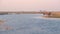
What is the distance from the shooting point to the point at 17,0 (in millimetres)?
1663

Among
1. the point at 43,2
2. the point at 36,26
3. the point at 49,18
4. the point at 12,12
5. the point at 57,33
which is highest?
the point at 43,2

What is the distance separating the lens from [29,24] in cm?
170

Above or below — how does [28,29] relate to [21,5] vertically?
below

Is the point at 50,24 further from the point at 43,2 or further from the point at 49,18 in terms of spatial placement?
the point at 43,2

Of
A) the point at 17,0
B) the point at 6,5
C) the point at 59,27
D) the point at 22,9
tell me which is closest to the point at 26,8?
the point at 22,9

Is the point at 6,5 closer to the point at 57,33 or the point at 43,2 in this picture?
the point at 43,2

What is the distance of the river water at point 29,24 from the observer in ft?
5.51

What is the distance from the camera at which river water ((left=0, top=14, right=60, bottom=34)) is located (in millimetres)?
1680

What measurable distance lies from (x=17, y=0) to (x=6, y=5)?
0.61 feet

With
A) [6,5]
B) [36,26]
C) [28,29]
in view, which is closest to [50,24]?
[36,26]

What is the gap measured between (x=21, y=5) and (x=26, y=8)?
92 millimetres

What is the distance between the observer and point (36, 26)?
172 cm

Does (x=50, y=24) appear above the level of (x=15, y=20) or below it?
below

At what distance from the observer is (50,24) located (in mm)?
1720
